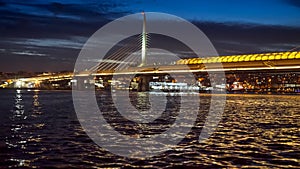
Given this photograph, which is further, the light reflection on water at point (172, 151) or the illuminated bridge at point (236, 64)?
the illuminated bridge at point (236, 64)

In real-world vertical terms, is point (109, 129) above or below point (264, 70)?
below

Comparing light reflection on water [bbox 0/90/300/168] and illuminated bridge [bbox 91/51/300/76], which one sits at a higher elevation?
illuminated bridge [bbox 91/51/300/76]

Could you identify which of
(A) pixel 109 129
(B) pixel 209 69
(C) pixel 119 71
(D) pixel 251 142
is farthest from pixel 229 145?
(C) pixel 119 71

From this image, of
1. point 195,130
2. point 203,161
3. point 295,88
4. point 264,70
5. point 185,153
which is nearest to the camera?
point 203,161

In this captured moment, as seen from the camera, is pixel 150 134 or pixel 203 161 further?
pixel 150 134

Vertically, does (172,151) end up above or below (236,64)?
below

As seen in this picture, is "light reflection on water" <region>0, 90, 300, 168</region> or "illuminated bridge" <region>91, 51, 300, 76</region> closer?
"light reflection on water" <region>0, 90, 300, 168</region>

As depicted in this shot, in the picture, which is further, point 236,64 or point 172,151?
point 236,64

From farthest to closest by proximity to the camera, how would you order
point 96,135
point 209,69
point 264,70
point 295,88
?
point 295,88 → point 209,69 → point 264,70 → point 96,135

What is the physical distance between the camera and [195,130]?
19.4 metres

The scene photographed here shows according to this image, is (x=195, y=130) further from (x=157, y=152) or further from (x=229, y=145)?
(x=157, y=152)

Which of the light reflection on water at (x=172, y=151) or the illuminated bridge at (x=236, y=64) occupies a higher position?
the illuminated bridge at (x=236, y=64)

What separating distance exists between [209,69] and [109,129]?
51568mm

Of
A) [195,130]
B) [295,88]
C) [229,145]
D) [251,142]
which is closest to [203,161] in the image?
[229,145]
